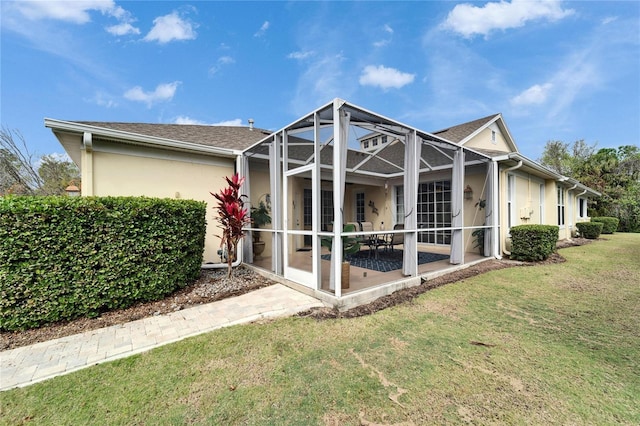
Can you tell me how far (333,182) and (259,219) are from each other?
134 inches

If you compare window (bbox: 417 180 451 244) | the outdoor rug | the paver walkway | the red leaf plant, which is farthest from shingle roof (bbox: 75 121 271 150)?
window (bbox: 417 180 451 244)

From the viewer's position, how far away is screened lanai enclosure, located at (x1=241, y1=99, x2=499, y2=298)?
4.59m

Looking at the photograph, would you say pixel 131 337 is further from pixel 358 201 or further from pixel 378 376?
pixel 358 201

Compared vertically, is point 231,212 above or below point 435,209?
below

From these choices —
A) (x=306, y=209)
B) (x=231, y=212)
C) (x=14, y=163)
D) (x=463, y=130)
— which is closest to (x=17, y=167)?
(x=14, y=163)

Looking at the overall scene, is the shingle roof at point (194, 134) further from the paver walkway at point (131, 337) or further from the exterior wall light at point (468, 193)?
the exterior wall light at point (468, 193)

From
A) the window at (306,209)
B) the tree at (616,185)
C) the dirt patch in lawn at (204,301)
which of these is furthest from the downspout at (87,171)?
the tree at (616,185)

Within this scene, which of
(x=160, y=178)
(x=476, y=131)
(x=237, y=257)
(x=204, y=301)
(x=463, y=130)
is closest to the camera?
(x=204, y=301)

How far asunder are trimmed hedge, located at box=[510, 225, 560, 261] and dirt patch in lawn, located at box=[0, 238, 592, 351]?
1.87 m

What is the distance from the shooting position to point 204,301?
461cm

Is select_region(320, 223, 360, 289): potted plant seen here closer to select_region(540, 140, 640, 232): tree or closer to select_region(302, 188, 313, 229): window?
select_region(302, 188, 313, 229): window

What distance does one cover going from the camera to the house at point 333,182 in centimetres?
467

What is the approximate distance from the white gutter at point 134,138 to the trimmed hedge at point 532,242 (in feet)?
28.0

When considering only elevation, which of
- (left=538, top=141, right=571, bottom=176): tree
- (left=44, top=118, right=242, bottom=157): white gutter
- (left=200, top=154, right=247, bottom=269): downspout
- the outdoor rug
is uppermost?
(left=538, top=141, right=571, bottom=176): tree
